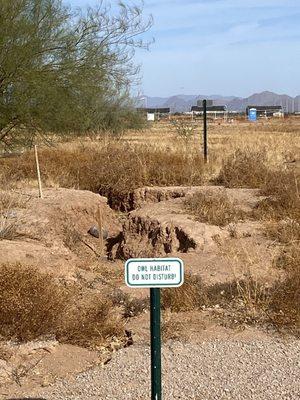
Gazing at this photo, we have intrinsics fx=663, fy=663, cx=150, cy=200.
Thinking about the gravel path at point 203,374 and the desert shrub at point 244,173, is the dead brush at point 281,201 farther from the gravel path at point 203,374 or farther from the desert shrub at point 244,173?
the gravel path at point 203,374

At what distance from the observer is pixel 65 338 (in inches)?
247

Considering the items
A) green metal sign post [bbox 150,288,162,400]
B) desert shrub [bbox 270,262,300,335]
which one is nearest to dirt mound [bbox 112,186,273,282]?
desert shrub [bbox 270,262,300,335]

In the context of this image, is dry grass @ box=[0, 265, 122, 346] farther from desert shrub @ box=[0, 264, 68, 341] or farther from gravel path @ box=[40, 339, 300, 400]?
gravel path @ box=[40, 339, 300, 400]

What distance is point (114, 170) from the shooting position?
16281 mm

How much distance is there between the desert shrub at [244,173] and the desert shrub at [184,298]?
798 centimetres

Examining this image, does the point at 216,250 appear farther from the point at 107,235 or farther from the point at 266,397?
the point at 266,397

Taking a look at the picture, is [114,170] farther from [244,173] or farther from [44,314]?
[44,314]

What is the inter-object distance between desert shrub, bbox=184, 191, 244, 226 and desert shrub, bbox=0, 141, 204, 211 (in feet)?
11.9

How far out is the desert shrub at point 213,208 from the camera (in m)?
11.2

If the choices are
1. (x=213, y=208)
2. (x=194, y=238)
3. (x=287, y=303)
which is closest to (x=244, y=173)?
(x=213, y=208)

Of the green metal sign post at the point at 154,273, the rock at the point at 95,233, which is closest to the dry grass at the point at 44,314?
the green metal sign post at the point at 154,273

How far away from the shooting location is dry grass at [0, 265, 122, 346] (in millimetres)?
6305

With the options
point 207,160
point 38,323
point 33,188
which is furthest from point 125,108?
point 38,323

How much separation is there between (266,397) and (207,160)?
45.5 feet
